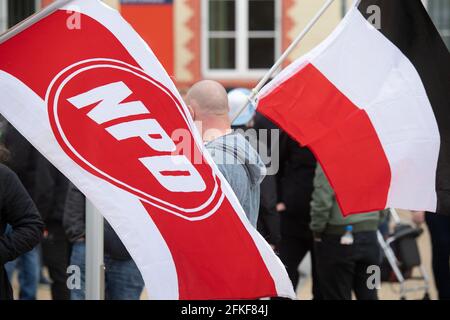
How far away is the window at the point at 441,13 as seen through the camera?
50.3ft

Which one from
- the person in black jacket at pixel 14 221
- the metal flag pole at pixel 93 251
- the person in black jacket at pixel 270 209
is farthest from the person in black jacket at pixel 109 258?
the person in black jacket at pixel 14 221

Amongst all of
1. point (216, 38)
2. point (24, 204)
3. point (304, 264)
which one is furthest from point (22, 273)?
point (216, 38)

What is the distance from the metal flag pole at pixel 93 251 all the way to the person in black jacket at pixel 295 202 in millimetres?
2299

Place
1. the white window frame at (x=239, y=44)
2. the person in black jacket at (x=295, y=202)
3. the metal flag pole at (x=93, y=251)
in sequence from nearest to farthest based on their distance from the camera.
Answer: the metal flag pole at (x=93, y=251) → the person in black jacket at (x=295, y=202) → the white window frame at (x=239, y=44)

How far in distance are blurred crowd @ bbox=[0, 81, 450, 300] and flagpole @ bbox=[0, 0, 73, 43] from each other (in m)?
0.66

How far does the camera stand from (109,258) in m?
5.92

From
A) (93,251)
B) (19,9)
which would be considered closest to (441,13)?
(19,9)

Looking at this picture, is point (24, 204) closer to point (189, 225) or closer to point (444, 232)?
point (189, 225)

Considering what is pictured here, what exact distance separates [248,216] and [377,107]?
0.89 m

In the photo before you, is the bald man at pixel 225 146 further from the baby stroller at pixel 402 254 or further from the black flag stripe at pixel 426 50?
the baby stroller at pixel 402 254

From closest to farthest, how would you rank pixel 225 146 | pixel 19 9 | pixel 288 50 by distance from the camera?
pixel 225 146 → pixel 288 50 → pixel 19 9

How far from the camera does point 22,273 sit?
801cm

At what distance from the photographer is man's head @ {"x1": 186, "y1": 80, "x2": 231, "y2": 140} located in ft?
15.1

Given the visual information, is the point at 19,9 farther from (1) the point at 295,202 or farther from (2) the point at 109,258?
(2) the point at 109,258
